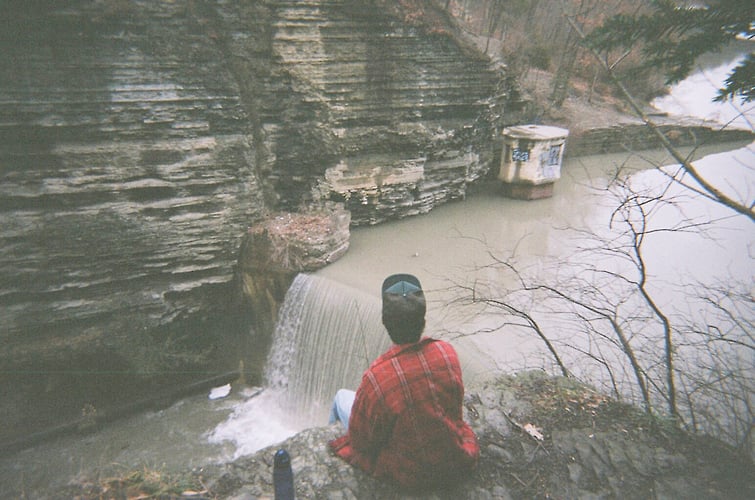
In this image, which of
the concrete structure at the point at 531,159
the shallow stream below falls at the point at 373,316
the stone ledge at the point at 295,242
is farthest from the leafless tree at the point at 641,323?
the stone ledge at the point at 295,242

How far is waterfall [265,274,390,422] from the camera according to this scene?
21.0ft

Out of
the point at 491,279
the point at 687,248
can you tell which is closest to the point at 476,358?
the point at 491,279

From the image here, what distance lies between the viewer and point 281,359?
7.46m

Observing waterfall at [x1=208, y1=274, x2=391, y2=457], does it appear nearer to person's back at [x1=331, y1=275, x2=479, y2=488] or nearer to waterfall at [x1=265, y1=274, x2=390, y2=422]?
waterfall at [x1=265, y1=274, x2=390, y2=422]

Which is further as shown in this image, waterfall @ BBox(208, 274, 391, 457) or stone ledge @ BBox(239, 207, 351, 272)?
stone ledge @ BBox(239, 207, 351, 272)

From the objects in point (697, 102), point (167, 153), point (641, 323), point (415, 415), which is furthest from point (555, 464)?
point (697, 102)

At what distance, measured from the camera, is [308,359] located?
6.97 metres

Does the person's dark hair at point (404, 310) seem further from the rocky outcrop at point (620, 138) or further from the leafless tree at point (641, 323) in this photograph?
the rocky outcrop at point (620, 138)

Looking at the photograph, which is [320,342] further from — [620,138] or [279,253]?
[620,138]

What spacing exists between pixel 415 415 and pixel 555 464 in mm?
1280

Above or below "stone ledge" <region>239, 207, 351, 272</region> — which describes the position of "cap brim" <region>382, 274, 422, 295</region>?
above

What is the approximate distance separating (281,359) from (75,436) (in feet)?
11.5

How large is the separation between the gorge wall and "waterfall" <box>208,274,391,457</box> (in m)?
1.00

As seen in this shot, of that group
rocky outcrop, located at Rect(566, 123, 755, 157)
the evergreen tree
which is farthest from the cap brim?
rocky outcrop, located at Rect(566, 123, 755, 157)
